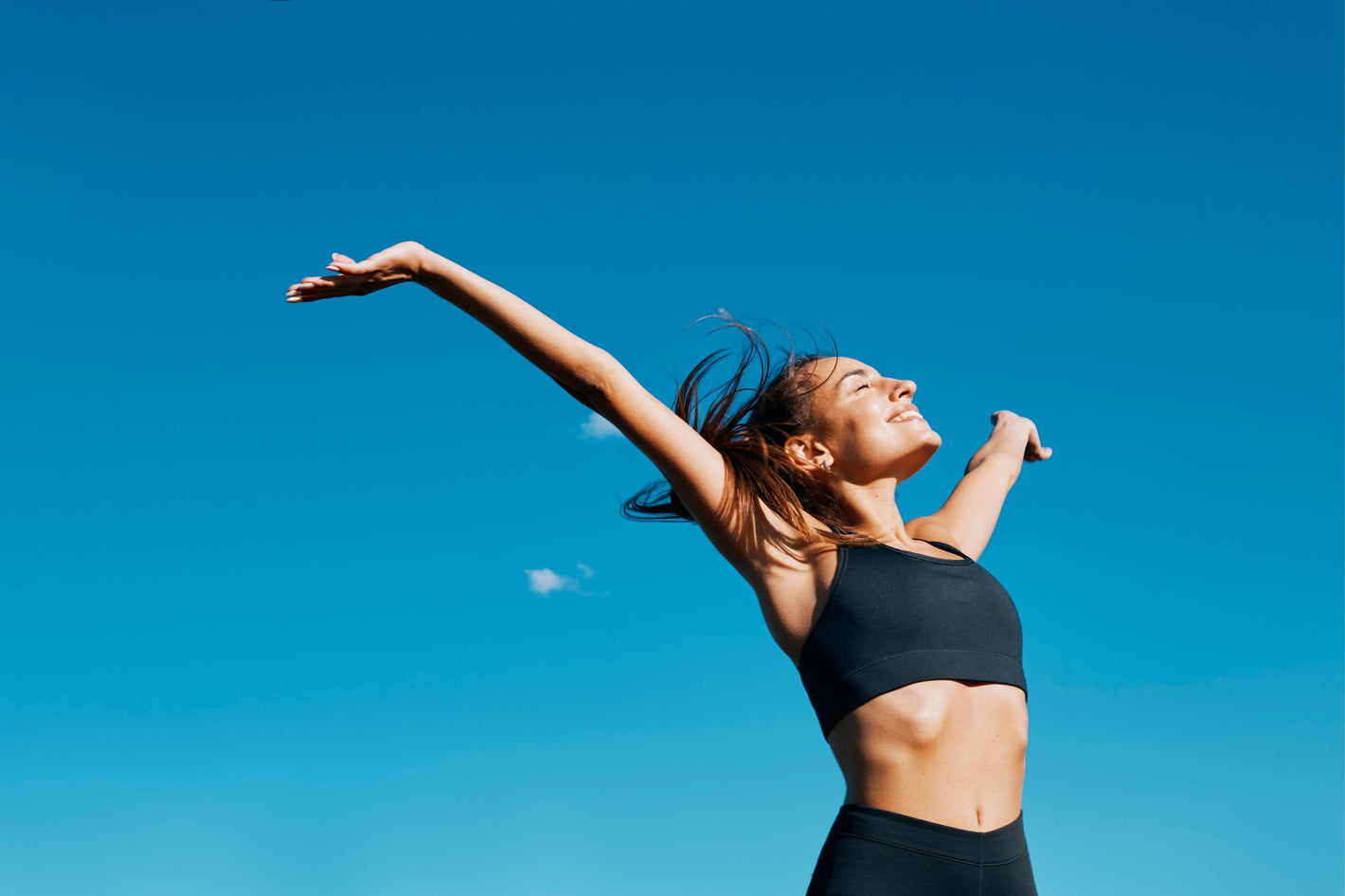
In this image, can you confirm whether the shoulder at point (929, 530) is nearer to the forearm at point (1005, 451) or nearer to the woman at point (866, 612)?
the woman at point (866, 612)

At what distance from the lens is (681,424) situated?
3.95 meters

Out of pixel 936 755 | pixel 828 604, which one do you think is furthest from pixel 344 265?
pixel 936 755

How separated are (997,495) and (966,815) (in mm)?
2259

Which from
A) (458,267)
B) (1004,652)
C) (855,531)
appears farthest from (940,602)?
(458,267)

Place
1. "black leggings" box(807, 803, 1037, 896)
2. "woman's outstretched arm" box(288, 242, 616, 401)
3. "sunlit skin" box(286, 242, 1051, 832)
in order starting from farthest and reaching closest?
"woman's outstretched arm" box(288, 242, 616, 401) < "sunlit skin" box(286, 242, 1051, 832) < "black leggings" box(807, 803, 1037, 896)

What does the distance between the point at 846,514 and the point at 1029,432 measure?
2.19m

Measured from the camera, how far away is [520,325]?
12.2 feet

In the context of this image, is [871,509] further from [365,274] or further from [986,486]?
[365,274]

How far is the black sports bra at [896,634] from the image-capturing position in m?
3.61

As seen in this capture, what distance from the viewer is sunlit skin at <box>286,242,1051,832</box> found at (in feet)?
11.5

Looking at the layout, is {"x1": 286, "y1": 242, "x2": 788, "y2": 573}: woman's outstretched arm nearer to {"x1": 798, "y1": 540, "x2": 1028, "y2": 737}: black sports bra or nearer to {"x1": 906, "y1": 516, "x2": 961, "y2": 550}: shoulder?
{"x1": 798, "y1": 540, "x2": 1028, "y2": 737}: black sports bra

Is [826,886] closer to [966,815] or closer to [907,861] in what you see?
[907,861]

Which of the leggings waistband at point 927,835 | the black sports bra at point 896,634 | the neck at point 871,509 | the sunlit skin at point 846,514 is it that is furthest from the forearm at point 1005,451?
the leggings waistband at point 927,835

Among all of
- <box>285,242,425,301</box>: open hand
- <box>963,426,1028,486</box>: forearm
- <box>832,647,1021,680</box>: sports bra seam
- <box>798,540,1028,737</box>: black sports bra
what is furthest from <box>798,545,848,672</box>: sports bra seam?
<box>963,426,1028,486</box>: forearm
